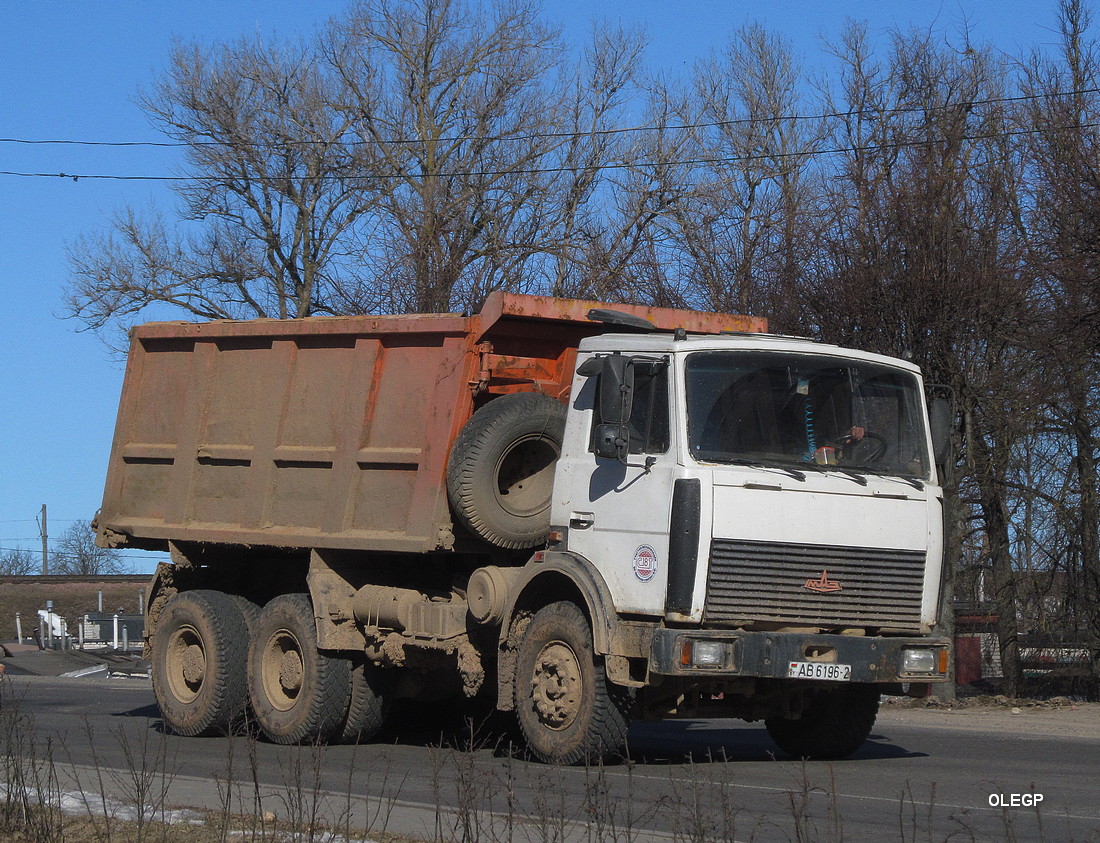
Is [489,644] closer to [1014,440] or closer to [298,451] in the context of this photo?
[298,451]

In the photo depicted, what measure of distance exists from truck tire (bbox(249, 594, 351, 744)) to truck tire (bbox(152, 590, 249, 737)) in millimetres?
261

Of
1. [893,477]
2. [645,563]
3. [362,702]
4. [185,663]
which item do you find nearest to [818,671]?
[645,563]

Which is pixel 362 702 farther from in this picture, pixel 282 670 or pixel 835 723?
pixel 835 723

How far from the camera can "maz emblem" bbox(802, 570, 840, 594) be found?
8.49 m

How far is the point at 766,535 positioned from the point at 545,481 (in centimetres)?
219

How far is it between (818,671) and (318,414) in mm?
4639

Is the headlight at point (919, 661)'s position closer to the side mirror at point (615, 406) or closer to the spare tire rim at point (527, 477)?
the side mirror at point (615, 406)

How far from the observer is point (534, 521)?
9.94 m

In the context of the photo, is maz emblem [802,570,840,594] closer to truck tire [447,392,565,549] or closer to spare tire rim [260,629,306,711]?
truck tire [447,392,565,549]

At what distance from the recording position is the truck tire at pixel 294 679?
35.7 feet

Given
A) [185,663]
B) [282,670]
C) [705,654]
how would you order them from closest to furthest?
[705,654] → [282,670] → [185,663]

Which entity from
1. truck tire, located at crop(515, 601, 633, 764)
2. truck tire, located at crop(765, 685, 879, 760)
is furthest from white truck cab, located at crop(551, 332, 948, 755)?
truck tire, located at crop(765, 685, 879, 760)

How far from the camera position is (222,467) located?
1188cm

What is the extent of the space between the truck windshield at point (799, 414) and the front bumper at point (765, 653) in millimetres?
1068
